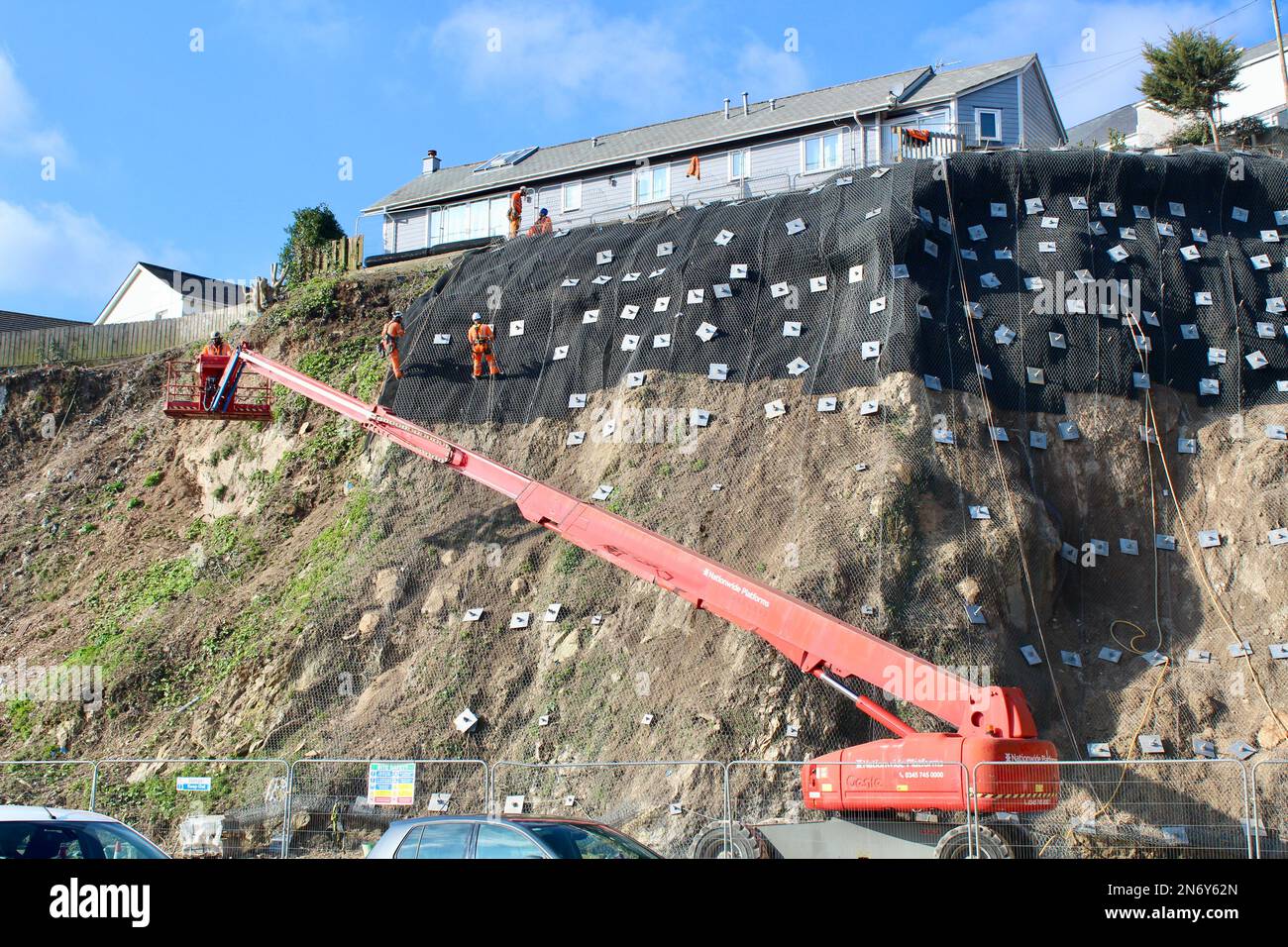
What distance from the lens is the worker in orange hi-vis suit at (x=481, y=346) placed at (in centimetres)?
2236

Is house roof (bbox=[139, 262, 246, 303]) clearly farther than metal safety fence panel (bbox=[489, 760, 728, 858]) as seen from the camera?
Yes

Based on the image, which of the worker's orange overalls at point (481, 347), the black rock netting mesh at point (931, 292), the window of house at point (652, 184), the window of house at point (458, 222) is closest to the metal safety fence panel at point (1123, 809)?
the black rock netting mesh at point (931, 292)

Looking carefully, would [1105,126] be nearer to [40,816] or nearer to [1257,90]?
[1257,90]

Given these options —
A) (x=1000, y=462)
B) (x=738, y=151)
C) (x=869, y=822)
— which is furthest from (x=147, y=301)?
(x=869, y=822)

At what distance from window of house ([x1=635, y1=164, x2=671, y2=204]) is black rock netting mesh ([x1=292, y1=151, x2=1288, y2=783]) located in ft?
33.1

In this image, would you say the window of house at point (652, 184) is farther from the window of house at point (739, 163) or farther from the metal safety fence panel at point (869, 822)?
the metal safety fence panel at point (869, 822)

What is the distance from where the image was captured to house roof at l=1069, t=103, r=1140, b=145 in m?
46.6

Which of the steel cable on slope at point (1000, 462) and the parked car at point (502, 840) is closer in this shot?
the parked car at point (502, 840)

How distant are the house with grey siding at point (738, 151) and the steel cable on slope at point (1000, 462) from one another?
6459 millimetres

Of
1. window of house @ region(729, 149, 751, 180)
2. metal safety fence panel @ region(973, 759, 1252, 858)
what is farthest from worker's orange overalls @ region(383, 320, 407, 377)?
metal safety fence panel @ region(973, 759, 1252, 858)

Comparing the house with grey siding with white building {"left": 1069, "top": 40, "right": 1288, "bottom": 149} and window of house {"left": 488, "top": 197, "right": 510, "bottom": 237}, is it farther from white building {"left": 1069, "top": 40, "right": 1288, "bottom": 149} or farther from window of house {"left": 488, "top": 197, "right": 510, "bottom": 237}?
white building {"left": 1069, "top": 40, "right": 1288, "bottom": 149}

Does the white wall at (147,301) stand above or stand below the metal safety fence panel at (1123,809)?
above

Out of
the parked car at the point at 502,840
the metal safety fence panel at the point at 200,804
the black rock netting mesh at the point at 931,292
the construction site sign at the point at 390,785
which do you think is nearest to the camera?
the parked car at the point at 502,840
